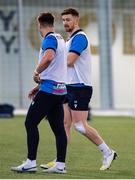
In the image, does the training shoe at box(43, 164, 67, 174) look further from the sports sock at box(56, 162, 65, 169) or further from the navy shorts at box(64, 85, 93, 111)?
the navy shorts at box(64, 85, 93, 111)

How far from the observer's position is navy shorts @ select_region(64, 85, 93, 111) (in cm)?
931

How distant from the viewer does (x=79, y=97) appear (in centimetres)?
932

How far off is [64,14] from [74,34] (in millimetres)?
282

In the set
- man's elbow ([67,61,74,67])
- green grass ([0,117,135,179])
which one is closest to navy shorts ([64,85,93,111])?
man's elbow ([67,61,74,67])

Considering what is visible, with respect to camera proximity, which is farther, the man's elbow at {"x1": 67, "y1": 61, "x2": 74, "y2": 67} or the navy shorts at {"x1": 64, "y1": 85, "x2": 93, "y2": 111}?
the navy shorts at {"x1": 64, "y1": 85, "x2": 93, "y2": 111}

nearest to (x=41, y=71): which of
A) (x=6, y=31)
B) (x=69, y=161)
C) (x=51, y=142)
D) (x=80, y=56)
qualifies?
(x=80, y=56)

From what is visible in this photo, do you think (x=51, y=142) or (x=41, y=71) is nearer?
(x=41, y=71)

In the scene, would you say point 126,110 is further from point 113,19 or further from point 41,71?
point 41,71

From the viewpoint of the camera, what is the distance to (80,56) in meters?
9.27

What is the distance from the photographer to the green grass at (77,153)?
8711mm

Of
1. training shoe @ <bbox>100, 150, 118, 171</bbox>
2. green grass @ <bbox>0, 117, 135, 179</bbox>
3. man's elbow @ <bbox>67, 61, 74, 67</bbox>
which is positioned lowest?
green grass @ <bbox>0, 117, 135, 179</bbox>

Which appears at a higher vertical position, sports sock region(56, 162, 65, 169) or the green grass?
sports sock region(56, 162, 65, 169)

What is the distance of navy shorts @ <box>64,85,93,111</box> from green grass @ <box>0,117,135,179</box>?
0.77 m

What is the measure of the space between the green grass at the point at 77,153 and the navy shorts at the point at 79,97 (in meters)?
0.77
